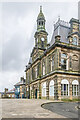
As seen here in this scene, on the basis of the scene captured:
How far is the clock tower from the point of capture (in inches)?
1341

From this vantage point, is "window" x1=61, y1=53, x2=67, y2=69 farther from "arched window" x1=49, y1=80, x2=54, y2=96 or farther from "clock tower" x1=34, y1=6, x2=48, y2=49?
"clock tower" x1=34, y1=6, x2=48, y2=49

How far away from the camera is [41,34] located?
115ft

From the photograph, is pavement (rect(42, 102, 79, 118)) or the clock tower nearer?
pavement (rect(42, 102, 79, 118))

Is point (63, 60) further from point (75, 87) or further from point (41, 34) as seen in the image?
point (41, 34)

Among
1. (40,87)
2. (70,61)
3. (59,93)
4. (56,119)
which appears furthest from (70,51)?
(56,119)

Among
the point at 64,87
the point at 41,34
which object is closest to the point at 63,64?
the point at 64,87

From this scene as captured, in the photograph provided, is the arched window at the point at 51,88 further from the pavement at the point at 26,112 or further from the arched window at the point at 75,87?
the pavement at the point at 26,112

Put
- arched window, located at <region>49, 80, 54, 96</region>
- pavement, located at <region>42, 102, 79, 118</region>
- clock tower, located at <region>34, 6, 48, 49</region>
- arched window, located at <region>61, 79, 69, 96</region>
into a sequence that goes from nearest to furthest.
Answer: pavement, located at <region>42, 102, 79, 118</region>
arched window, located at <region>61, 79, 69, 96</region>
arched window, located at <region>49, 80, 54, 96</region>
clock tower, located at <region>34, 6, 48, 49</region>

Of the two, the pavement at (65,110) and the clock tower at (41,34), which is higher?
the clock tower at (41,34)

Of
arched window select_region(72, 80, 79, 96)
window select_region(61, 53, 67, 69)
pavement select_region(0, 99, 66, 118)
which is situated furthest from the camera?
window select_region(61, 53, 67, 69)

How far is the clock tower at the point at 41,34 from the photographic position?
112 ft

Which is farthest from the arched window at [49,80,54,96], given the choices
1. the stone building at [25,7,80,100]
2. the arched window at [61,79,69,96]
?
the arched window at [61,79,69,96]

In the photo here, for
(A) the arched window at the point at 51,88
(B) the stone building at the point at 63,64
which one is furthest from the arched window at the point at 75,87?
(A) the arched window at the point at 51,88

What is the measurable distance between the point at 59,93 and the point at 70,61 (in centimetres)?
630
